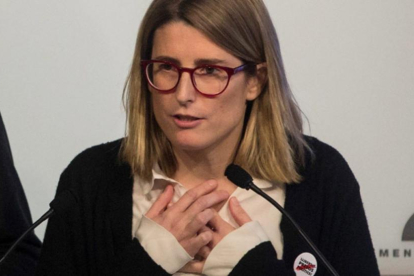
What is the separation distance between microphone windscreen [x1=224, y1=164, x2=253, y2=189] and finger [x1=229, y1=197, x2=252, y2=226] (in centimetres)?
10

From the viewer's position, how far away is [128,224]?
5.66 feet

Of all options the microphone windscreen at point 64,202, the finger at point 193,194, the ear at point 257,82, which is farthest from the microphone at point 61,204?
the ear at point 257,82

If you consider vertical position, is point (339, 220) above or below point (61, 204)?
below

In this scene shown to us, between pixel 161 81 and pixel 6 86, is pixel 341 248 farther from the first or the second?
pixel 6 86

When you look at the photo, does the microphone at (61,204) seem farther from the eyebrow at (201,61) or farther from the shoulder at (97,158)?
the eyebrow at (201,61)

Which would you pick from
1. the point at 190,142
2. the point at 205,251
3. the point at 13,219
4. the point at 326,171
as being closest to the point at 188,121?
the point at 190,142

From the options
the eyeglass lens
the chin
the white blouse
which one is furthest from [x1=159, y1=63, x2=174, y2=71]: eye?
the white blouse

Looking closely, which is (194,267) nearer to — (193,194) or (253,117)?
(193,194)

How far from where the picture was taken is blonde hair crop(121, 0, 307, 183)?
169 cm

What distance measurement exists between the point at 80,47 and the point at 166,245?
0.84 metres

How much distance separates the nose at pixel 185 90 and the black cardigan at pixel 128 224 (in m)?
0.29

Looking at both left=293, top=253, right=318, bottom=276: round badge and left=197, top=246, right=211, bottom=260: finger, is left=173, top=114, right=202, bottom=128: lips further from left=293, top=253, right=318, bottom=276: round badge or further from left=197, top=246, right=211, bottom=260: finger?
left=293, top=253, right=318, bottom=276: round badge

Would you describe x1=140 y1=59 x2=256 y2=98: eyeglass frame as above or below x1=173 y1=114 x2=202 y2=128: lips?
above

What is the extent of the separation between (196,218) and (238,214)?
4.1 inches
